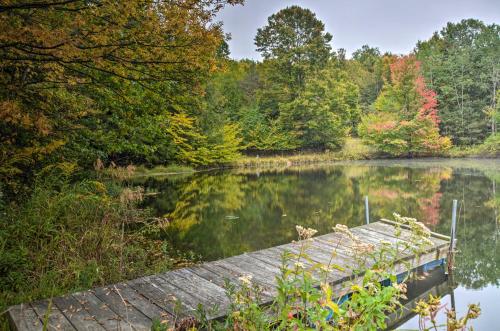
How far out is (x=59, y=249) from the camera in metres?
4.96

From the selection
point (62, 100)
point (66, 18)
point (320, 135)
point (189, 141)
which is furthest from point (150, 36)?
point (320, 135)

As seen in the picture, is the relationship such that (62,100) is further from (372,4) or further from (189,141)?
(372,4)

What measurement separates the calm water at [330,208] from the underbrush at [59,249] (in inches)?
89.6

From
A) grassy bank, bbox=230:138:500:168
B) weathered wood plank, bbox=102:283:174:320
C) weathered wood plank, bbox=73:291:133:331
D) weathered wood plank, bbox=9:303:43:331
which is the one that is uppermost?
weathered wood plank, bbox=9:303:43:331

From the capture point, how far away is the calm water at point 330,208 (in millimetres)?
7602

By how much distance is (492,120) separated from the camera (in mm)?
30875

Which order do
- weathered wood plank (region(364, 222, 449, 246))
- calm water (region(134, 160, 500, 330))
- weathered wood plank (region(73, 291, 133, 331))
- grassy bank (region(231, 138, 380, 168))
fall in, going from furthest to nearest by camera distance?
grassy bank (region(231, 138, 380, 168)), calm water (region(134, 160, 500, 330)), weathered wood plank (region(364, 222, 449, 246)), weathered wood plank (region(73, 291, 133, 331))

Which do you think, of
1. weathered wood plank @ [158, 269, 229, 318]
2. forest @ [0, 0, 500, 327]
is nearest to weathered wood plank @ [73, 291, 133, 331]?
forest @ [0, 0, 500, 327]

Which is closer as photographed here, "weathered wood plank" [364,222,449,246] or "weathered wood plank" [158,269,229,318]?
"weathered wood plank" [158,269,229,318]

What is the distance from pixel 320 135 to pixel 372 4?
10.6 metres

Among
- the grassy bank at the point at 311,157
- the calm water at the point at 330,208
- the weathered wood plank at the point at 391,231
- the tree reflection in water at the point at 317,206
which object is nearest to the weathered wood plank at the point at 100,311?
the calm water at the point at 330,208

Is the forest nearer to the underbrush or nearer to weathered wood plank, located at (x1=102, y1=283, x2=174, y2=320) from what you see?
the underbrush

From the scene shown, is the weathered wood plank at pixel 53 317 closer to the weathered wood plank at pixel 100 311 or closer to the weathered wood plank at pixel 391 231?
the weathered wood plank at pixel 100 311

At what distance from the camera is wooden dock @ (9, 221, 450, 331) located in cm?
329
